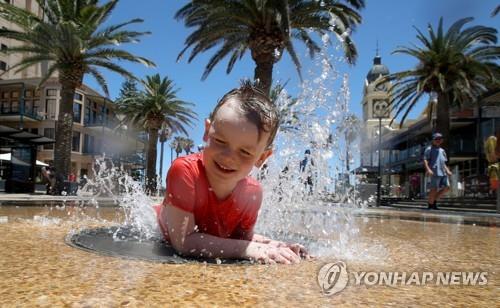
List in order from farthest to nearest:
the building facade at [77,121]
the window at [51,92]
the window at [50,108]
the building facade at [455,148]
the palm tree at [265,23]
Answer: the window at [51,92] < the window at [50,108] < the building facade at [77,121] < the building facade at [455,148] < the palm tree at [265,23]

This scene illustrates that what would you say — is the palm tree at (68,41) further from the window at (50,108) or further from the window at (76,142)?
the window at (76,142)

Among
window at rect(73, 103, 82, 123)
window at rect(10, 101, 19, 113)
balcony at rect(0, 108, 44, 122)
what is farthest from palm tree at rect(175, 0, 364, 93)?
window at rect(73, 103, 82, 123)

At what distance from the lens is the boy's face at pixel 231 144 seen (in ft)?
6.97

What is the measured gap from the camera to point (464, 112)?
32.9m

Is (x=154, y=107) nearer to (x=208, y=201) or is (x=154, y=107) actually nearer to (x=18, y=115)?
(x=18, y=115)

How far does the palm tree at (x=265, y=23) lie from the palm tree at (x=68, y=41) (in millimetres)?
4769

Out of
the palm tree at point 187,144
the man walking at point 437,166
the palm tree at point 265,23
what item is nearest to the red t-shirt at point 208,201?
the man walking at point 437,166

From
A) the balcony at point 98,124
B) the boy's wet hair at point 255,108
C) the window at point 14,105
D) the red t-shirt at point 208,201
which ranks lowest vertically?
the red t-shirt at point 208,201

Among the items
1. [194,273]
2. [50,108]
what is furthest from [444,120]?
[50,108]

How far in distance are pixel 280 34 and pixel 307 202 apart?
372 inches

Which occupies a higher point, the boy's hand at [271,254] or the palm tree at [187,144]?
the palm tree at [187,144]

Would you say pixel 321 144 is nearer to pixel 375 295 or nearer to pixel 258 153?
pixel 258 153

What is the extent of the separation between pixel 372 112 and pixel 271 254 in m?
87.2

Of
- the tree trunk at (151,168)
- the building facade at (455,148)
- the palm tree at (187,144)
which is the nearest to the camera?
the building facade at (455,148)
